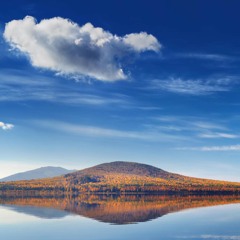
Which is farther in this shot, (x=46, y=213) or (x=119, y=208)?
(x=119, y=208)

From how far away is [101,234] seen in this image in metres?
50.5

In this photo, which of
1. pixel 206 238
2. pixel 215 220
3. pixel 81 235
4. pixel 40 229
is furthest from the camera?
pixel 215 220

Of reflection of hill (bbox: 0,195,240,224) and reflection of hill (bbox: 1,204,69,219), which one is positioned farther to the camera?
reflection of hill (bbox: 1,204,69,219)

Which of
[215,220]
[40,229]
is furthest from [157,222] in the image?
[40,229]

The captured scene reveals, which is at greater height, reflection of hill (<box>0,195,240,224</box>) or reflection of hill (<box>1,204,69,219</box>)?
reflection of hill (<box>1,204,69,219</box>)

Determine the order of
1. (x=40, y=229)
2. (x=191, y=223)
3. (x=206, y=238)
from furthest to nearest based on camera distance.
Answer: (x=191, y=223) → (x=40, y=229) → (x=206, y=238)

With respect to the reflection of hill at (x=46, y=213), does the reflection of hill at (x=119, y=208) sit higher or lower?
lower

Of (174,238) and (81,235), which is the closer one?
(174,238)

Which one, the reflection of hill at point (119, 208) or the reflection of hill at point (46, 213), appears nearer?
the reflection of hill at point (119, 208)

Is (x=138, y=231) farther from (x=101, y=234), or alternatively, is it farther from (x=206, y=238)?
(x=206, y=238)

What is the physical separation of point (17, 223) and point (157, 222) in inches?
940

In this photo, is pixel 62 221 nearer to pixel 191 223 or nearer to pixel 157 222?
pixel 157 222

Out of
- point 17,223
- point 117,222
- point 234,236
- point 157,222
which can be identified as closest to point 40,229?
point 17,223

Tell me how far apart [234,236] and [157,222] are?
1828 centimetres
